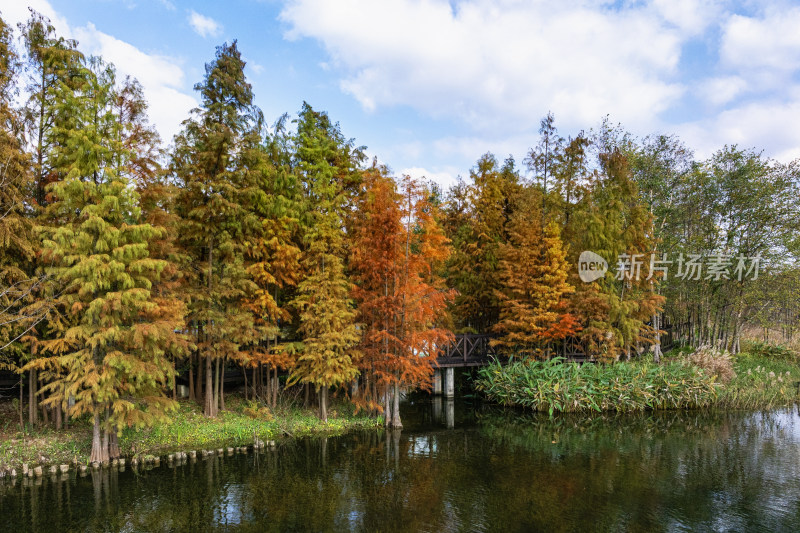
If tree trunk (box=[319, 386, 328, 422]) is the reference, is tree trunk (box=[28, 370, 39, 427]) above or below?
above

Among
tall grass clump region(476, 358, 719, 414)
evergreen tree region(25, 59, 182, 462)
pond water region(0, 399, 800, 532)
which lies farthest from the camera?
tall grass clump region(476, 358, 719, 414)

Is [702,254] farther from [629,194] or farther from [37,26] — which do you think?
[37,26]

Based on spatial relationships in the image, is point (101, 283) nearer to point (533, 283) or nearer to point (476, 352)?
point (533, 283)

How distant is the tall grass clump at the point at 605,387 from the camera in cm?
1828

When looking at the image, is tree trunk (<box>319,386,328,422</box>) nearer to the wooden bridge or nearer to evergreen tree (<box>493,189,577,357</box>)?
the wooden bridge

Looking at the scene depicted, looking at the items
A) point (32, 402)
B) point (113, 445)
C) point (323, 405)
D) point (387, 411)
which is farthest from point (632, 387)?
point (32, 402)

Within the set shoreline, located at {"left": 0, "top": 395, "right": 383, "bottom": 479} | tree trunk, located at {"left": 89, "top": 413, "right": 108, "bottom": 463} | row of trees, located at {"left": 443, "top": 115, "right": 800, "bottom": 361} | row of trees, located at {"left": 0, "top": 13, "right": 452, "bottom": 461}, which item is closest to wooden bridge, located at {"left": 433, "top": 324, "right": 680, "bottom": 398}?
row of trees, located at {"left": 443, "top": 115, "right": 800, "bottom": 361}

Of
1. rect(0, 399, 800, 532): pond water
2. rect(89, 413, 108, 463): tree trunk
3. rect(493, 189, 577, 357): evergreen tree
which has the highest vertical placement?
rect(493, 189, 577, 357): evergreen tree

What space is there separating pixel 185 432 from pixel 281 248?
6.37 meters

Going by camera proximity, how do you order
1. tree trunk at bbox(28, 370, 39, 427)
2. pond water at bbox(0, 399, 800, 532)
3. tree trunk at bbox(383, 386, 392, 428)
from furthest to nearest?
tree trunk at bbox(383, 386, 392, 428)
tree trunk at bbox(28, 370, 39, 427)
pond water at bbox(0, 399, 800, 532)

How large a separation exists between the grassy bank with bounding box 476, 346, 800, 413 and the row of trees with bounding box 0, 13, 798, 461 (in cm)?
116

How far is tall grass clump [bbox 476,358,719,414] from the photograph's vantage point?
18281 mm

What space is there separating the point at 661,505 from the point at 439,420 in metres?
9.57

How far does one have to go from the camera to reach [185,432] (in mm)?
13812
